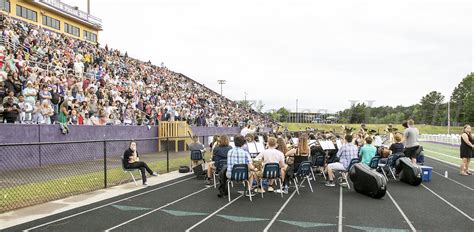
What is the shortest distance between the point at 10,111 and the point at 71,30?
33372 millimetres

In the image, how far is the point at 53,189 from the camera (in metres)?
10.0

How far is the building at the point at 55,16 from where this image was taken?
34719 mm

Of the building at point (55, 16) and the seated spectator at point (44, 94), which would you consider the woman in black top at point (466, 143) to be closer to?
the seated spectator at point (44, 94)

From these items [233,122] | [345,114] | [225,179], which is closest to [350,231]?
[225,179]

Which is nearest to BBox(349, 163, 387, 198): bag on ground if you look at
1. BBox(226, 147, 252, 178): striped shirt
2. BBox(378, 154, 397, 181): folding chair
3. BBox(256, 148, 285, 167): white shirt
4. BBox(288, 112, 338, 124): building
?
BBox(256, 148, 285, 167): white shirt

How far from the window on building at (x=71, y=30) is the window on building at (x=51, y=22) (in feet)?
4.25

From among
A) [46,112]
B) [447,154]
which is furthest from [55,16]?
[447,154]

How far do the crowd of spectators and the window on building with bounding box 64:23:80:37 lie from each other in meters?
12.4

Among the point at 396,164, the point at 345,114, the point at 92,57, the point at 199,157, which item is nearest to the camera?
→ the point at 396,164

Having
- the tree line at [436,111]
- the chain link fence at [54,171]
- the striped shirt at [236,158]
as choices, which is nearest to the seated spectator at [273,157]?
the striped shirt at [236,158]

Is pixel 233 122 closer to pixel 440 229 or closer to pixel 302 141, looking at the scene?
pixel 302 141

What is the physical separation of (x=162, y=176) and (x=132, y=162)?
1.99 meters

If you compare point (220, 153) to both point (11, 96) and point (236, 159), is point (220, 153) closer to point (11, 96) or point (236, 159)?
point (236, 159)

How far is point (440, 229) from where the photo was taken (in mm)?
6695
